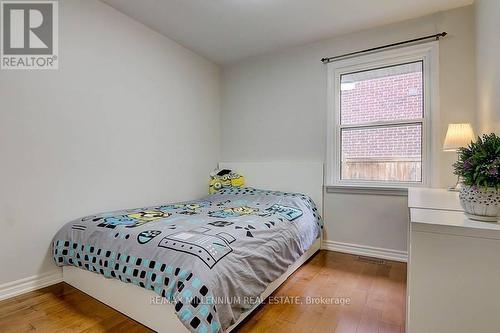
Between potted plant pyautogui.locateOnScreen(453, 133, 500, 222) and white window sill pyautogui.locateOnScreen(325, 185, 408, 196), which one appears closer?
potted plant pyautogui.locateOnScreen(453, 133, 500, 222)

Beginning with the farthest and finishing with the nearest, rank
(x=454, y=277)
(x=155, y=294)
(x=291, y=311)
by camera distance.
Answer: (x=291, y=311), (x=155, y=294), (x=454, y=277)

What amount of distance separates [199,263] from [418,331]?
92 cm

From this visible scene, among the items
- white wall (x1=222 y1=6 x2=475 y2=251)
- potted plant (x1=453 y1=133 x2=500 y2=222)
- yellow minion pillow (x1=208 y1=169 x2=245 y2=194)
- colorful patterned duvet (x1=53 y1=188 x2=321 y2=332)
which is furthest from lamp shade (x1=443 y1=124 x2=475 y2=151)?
yellow minion pillow (x1=208 y1=169 x2=245 y2=194)

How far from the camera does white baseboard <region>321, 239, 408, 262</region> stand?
2586 millimetres

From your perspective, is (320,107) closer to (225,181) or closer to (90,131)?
A: (225,181)

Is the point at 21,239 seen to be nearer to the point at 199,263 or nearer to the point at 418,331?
the point at 199,263

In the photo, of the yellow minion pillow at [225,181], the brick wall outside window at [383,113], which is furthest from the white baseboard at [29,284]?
the brick wall outside window at [383,113]

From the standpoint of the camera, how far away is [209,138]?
12.0ft

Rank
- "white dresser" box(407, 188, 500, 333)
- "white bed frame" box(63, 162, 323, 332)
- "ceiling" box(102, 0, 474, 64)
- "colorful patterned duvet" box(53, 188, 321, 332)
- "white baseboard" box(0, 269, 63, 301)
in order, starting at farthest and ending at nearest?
"ceiling" box(102, 0, 474, 64), "white baseboard" box(0, 269, 63, 301), "white bed frame" box(63, 162, 323, 332), "colorful patterned duvet" box(53, 188, 321, 332), "white dresser" box(407, 188, 500, 333)

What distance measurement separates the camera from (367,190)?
2746mm

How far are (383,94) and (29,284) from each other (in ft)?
12.1

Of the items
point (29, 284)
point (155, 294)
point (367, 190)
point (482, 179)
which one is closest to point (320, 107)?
point (367, 190)

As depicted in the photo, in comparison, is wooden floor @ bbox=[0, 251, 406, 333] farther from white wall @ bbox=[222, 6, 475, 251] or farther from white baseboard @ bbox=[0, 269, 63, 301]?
white wall @ bbox=[222, 6, 475, 251]

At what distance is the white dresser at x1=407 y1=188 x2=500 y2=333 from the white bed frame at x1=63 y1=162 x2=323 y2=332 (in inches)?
38.3
